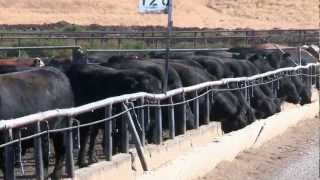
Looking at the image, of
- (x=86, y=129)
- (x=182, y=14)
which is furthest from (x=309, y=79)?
(x=182, y=14)

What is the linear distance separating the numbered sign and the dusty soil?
232 ft

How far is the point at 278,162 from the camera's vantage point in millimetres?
13539

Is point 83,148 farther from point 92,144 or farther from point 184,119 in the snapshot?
point 184,119

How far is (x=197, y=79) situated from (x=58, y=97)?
5138mm

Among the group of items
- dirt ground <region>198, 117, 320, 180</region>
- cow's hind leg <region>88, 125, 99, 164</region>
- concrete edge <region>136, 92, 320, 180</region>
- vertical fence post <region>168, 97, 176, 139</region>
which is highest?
vertical fence post <region>168, 97, 176, 139</region>

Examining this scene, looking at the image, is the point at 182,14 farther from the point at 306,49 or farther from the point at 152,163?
the point at 152,163

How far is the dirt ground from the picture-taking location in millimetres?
12070

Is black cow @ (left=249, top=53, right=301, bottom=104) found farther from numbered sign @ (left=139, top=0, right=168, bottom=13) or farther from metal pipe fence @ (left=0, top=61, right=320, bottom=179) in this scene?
numbered sign @ (left=139, top=0, right=168, bottom=13)

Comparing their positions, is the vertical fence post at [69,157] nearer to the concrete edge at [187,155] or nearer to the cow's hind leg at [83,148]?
the concrete edge at [187,155]

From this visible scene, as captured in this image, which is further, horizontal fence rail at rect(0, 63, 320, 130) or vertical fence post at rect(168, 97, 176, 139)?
vertical fence post at rect(168, 97, 176, 139)

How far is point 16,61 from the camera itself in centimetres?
1820

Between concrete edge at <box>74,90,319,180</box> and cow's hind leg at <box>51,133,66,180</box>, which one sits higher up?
cow's hind leg at <box>51,133,66,180</box>

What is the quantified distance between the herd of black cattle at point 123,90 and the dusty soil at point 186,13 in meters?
64.7

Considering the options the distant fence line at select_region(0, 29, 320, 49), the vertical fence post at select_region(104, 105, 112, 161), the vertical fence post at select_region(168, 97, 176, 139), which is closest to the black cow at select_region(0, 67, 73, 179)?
the vertical fence post at select_region(104, 105, 112, 161)
